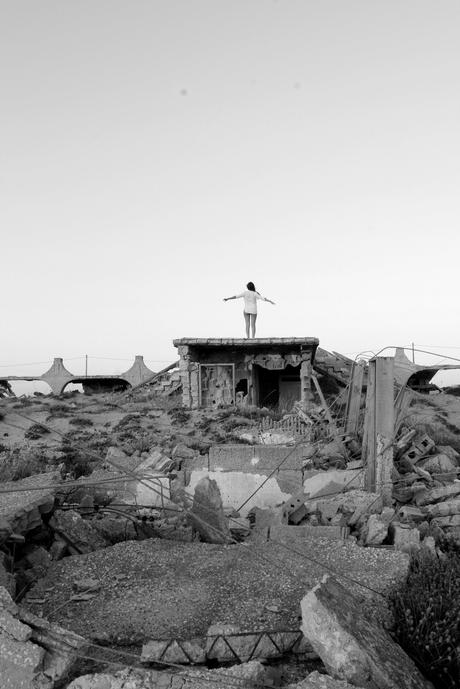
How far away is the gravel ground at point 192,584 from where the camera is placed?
15.0 ft

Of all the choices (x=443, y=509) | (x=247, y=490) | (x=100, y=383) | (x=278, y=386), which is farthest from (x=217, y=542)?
(x=100, y=383)

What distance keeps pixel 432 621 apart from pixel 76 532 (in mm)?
3700

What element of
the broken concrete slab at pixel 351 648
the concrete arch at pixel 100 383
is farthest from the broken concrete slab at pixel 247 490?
the concrete arch at pixel 100 383

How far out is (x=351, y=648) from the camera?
11.6 ft

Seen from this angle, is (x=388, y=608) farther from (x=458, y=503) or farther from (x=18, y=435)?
(x=18, y=435)

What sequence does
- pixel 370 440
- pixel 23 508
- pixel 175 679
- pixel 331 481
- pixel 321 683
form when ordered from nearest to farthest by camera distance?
pixel 321 683, pixel 175 679, pixel 23 508, pixel 370 440, pixel 331 481

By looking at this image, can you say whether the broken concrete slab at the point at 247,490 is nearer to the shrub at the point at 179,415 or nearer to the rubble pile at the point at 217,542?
the rubble pile at the point at 217,542

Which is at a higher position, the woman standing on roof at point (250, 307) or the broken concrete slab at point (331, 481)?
the woman standing on roof at point (250, 307)

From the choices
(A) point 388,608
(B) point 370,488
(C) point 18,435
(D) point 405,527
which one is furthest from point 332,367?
(A) point 388,608

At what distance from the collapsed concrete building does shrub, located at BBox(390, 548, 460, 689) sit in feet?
49.7

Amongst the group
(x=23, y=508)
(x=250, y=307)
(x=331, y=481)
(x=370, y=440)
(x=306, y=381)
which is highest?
(x=250, y=307)

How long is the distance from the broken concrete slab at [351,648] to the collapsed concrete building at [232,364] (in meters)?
16.1

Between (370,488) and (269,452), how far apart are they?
5.61 feet

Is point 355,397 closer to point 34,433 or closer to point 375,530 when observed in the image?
point 375,530
